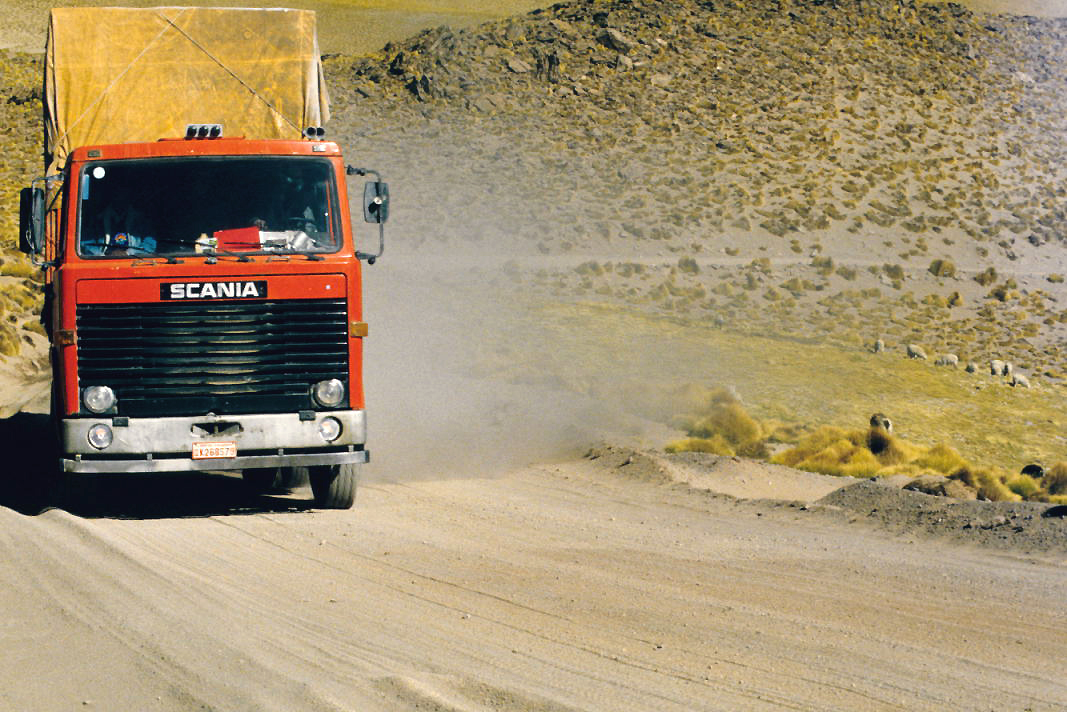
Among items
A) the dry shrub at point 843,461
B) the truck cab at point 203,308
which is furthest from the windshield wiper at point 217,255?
the dry shrub at point 843,461

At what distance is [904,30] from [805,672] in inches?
3078

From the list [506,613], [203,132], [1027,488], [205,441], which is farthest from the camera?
[1027,488]

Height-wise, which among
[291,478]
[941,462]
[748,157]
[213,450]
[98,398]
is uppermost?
[748,157]

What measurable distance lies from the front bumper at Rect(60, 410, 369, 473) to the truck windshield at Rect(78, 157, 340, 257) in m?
1.38

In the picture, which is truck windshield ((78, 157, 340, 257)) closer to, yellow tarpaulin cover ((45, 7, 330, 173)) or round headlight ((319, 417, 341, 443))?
round headlight ((319, 417, 341, 443))

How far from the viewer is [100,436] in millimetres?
11273

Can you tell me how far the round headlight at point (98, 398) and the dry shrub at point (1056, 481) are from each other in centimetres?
1172

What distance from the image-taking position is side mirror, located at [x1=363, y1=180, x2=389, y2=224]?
12305mm

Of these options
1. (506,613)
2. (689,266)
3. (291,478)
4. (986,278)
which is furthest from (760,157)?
(506,613)

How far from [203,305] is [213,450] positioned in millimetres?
1195

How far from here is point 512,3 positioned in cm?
10706

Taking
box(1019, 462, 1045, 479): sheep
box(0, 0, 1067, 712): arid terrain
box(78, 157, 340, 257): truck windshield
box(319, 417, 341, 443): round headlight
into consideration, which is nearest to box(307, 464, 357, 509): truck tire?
box(0, 0, 1067, 712): arid terrain

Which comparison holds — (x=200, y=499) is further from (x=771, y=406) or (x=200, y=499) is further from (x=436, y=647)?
(x=771, y=406)

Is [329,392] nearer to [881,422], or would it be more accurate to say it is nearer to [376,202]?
[376,202]
